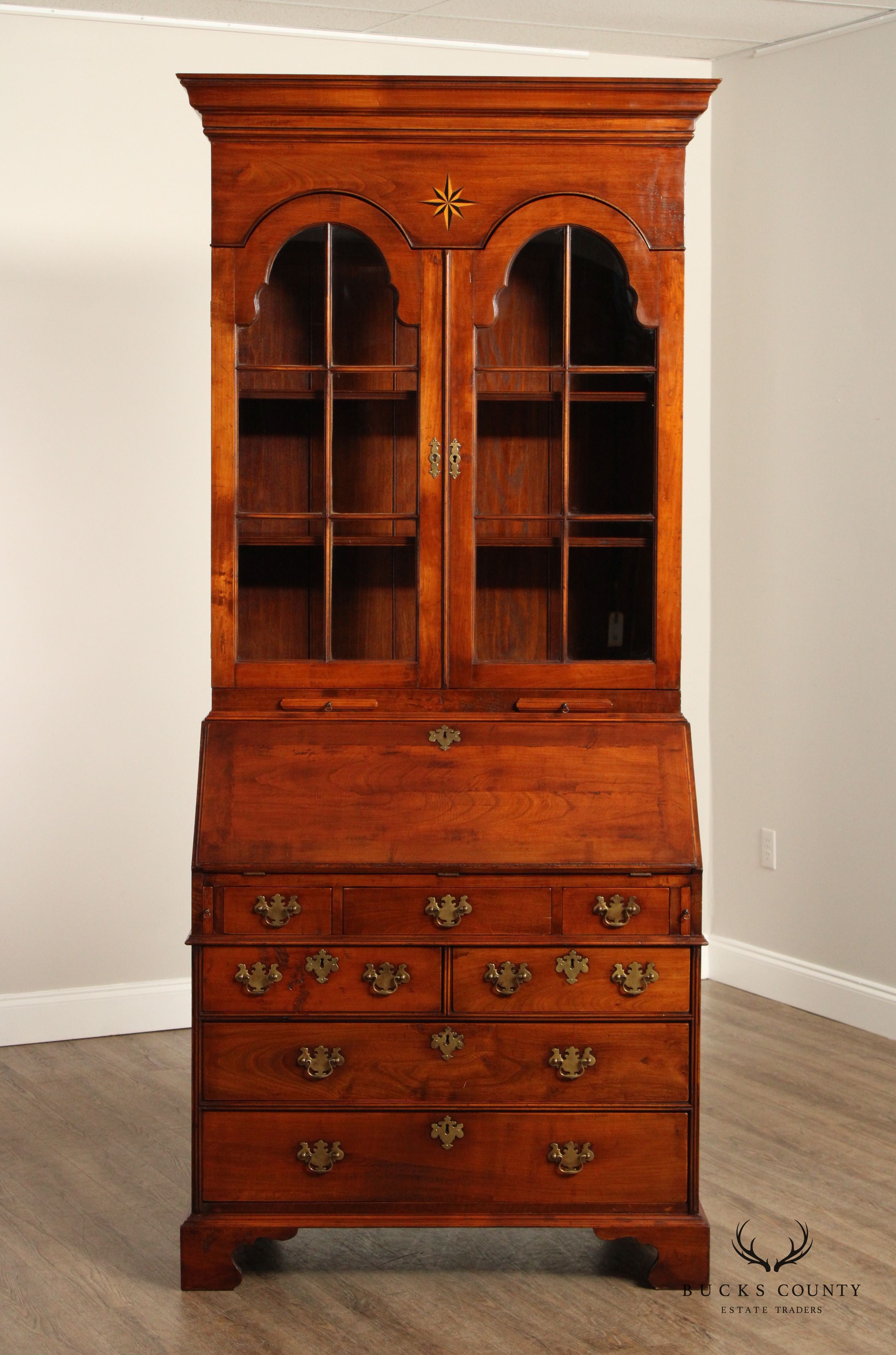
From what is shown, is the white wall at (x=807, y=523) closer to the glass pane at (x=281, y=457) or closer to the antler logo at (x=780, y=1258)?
the antler logo at (x=780, y=1258)

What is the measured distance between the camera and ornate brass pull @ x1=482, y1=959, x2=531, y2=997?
96.5 inches

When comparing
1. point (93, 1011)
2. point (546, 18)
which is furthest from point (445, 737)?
point (546, 18)

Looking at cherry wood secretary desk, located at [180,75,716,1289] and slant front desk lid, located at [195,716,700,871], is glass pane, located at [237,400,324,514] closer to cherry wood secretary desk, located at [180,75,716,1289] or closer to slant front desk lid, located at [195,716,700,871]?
cherry wood secretary desk, located at [180,75,716,1289]

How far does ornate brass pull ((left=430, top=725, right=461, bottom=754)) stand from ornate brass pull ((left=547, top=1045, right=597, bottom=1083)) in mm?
585

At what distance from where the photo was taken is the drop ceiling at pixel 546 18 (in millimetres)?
3518

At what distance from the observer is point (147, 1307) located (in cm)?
238

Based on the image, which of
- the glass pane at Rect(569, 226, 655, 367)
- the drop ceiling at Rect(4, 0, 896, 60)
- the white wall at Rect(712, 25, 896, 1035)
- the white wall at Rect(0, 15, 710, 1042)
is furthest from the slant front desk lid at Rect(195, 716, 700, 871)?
the drop ceiling at Rect(4, 0, 896, 60)

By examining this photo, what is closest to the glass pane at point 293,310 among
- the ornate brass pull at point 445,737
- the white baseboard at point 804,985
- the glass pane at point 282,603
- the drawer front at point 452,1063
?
the glass pane at point 282,603

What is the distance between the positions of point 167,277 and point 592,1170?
8.45ft

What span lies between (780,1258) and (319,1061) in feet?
3.14

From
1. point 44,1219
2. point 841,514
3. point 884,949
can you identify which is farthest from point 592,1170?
point 841,514

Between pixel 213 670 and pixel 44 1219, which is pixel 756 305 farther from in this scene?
pixel 44 1219

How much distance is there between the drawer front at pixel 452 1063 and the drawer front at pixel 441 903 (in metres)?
0.17

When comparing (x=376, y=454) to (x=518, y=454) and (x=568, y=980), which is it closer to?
(x=518, y=454)
